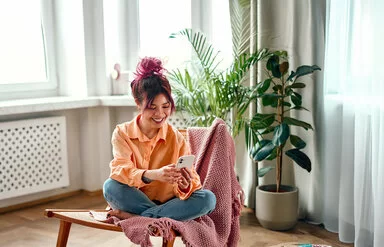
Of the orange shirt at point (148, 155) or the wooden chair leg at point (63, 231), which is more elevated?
the orange shirt at point (148, 155)

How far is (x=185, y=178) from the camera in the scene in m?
2.18

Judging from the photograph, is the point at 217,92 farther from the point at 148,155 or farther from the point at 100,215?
the point at 100,215

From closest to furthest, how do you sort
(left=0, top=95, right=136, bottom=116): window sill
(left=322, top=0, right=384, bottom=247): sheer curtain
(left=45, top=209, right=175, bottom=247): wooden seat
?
(left=45, top=209, right=175, bottom=247): wooden seat < (left=322, top=0, right=384, bottom=247): sheer curtain < (left=0, top=95, right=136, bottom=116): window sill

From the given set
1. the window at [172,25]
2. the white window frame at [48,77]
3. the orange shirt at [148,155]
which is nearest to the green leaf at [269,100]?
the orange shirt at [148,155]

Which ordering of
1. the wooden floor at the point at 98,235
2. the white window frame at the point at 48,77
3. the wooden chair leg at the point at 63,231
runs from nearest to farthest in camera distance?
the wooden chair leg at the point at 63,231
the wooden floor at the point at 98,235
the white window frame at the point at 48,77

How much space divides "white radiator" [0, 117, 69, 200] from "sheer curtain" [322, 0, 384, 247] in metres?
1.78

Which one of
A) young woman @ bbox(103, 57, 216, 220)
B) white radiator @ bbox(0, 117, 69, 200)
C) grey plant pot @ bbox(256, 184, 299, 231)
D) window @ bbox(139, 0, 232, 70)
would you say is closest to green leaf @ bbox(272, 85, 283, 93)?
grey plant pot @ bbox(256, 184, 299, 231)

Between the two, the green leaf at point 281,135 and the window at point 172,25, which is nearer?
the green leaf at point 281,135

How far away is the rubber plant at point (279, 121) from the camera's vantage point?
9.76ft

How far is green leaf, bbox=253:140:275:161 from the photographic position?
9.87ft

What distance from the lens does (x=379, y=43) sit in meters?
2.66

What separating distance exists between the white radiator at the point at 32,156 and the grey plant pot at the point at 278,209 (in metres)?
1.44

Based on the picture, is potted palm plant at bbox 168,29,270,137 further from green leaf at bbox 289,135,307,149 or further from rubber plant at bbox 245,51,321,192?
green leaf at bbox 289,135,307,149

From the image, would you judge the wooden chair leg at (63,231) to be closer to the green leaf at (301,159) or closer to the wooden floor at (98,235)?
the wooden floor at (98,235)
